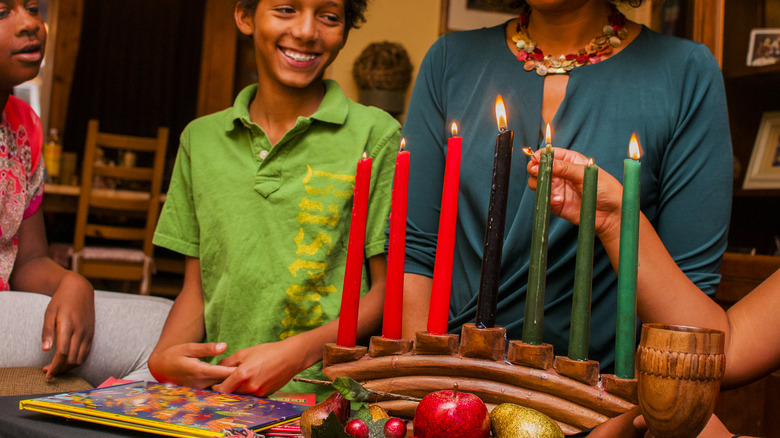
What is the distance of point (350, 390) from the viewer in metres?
0.52

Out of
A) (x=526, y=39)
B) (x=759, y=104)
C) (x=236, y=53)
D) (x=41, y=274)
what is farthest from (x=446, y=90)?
(x=236, y=53)

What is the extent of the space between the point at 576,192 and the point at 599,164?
0.24m

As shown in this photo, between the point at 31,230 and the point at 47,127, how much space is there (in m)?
5.72

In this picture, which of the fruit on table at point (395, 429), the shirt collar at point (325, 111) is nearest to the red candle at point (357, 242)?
the fruit on table at point (395, 429)

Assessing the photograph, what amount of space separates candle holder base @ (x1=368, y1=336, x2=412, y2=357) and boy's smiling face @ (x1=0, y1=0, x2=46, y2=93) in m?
0.90

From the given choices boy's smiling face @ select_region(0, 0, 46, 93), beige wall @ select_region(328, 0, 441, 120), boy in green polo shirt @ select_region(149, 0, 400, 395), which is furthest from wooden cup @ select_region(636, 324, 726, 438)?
beige wall @ select_region(328, 0, 441, 120)

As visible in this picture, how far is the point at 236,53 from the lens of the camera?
22.4 feet

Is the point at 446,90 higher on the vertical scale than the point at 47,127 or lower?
lower

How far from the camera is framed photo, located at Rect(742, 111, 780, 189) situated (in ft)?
8.06

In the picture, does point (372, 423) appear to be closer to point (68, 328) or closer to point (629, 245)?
point (629, 245)

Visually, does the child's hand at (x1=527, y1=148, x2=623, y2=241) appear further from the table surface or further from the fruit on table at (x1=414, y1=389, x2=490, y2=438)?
the table surface

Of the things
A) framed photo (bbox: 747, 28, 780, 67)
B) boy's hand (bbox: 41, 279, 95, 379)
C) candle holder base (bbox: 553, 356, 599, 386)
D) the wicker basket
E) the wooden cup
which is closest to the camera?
the wooden cup

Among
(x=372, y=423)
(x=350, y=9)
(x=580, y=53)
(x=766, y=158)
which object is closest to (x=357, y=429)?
(x=372, y=423)

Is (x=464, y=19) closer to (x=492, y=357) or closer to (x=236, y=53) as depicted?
(x=236, y=53)
